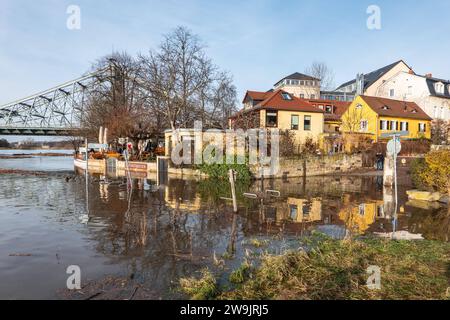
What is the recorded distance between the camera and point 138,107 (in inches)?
1390

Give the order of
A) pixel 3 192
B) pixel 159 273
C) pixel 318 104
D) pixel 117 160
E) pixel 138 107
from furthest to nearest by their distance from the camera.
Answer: pixel 318 104 < pixel 138 107 < pixel 117 160 < pixel 3 192 < pixel 159 273

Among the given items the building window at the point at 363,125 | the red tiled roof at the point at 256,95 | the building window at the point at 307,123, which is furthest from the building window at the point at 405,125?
the red tiled roof at the point at 256,95

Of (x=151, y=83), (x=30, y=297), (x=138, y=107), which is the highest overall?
(x=151, y=83)

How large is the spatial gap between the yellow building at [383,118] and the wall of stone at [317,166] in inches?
417

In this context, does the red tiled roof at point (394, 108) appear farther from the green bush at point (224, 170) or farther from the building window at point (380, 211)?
the building window at point (380, 211)

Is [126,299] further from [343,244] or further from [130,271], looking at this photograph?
[343,244]

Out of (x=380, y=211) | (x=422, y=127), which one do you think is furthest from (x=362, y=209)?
(x=422, y=127)

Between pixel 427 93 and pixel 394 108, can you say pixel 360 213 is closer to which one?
pixel 394 108

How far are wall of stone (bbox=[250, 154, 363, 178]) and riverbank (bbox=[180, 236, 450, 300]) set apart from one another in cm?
1652

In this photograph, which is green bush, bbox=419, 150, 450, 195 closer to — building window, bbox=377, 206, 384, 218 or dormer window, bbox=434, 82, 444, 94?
building window, bbox=377, 206, 384, 218

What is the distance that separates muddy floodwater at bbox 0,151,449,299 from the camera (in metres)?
5.98

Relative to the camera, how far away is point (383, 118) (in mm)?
38250
